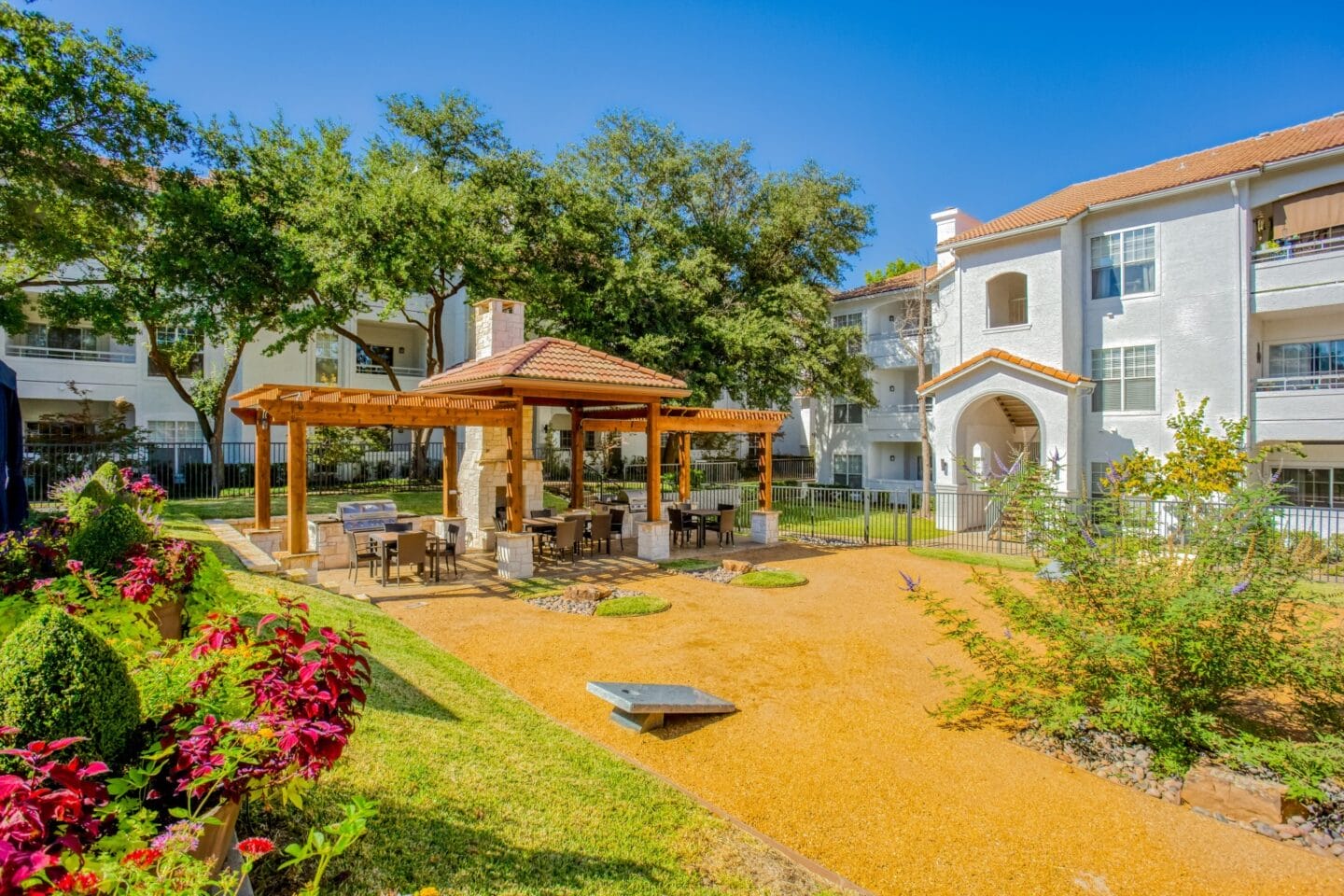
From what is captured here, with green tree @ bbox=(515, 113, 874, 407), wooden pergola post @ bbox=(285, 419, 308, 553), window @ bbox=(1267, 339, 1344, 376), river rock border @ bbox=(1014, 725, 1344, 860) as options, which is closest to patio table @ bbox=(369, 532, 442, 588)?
wooden pergola post @ bbox=(285, 419, 308, 553)

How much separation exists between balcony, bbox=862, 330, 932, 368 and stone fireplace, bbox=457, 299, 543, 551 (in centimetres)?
1915

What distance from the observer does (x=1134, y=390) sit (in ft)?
64.6

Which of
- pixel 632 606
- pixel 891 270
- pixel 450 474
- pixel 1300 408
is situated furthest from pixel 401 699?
pixel 891 270

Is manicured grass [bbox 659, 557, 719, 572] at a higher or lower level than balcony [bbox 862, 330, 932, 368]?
lower

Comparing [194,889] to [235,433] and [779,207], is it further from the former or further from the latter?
[235,433]

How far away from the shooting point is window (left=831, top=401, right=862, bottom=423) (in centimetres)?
3241

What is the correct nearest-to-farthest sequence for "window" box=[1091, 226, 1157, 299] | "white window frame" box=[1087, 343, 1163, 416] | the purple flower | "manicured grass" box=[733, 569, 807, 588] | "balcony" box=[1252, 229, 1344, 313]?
1. the purple flower
2. "manicured grass" box=[733, 569, 807, 588]
3. "balcony" box=[1252, 229, 1344, 313]
4. "white window frame" box=[1087, 343, 1163, 416]
5. "window" box=[1091, 226, 1157, 299]

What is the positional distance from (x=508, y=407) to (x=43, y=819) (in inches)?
484

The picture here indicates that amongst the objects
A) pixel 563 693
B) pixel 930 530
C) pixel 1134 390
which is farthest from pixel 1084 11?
pixel 563 693

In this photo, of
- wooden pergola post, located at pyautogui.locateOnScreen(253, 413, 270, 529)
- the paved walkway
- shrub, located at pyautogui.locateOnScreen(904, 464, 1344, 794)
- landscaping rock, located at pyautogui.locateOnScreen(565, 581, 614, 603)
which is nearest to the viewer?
the paved walkway

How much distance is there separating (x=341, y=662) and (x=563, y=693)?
469 cm

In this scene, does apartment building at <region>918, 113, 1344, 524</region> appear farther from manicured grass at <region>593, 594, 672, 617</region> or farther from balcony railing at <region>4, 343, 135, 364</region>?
balcony railing at <region>4, 343, 135, 364</region>

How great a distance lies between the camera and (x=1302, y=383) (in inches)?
701

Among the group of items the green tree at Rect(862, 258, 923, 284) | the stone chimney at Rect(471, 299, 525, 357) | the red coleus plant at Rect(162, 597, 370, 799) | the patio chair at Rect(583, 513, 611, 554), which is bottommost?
the patio chair at Rect(583, 513, 611, 554)
